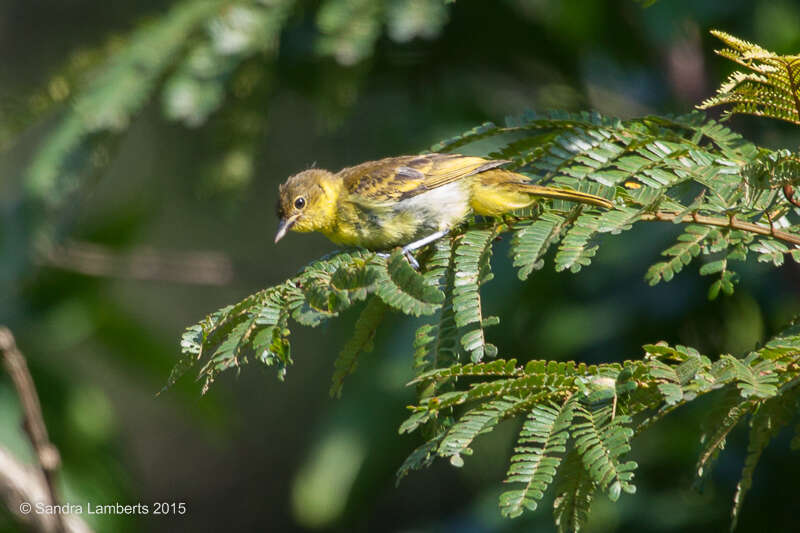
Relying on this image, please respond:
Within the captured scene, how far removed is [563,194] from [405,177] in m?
0.97

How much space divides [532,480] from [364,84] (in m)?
3.39

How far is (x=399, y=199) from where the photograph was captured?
9.85ft

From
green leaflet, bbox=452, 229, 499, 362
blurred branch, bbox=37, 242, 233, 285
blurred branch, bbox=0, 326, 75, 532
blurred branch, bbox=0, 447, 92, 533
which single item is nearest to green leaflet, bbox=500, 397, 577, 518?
green leaflet, bbox=452, 229, 499, 362

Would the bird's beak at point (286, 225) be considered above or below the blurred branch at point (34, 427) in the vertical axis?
above

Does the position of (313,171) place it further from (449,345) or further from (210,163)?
(449,345)

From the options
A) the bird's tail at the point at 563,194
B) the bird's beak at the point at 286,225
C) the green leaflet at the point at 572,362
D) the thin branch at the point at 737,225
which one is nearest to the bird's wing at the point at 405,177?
the bird's beak at the point at 286,225

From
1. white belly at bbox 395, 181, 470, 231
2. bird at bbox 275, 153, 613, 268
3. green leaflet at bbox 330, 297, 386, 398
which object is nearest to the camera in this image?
green leaflet at bbox 330, 297, 386, 398

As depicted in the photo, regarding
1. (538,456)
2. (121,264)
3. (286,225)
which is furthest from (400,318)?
(538,456)

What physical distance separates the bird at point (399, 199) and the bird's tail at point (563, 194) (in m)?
0.08

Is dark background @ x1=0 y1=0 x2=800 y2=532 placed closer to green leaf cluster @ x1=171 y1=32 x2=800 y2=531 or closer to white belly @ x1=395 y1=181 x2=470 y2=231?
white belly @ x1=395 y1=181 x2=470 y2=231

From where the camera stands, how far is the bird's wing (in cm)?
293

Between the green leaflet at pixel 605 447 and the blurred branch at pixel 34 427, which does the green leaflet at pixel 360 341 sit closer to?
the green leaflet at pixel 605 447

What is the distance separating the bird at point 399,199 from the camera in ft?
8.81

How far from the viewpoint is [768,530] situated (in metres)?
3.29
